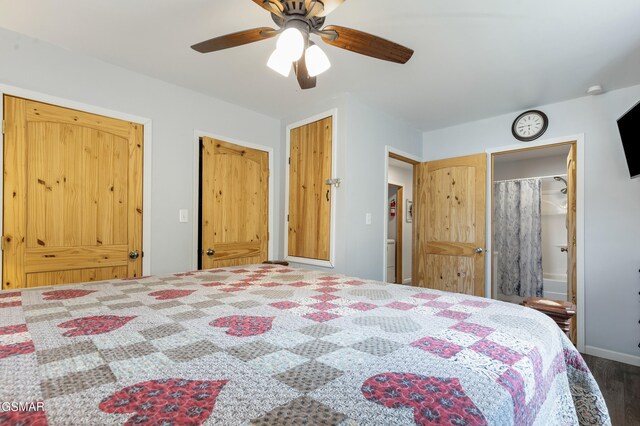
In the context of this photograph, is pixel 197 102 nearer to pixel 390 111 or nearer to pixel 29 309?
pixel 390 111

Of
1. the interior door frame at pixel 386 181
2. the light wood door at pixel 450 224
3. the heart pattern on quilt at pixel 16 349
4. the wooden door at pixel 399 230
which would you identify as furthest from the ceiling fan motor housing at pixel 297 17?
the wooden door at pixel 399 230

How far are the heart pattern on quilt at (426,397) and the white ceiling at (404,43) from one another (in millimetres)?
Result: 1891

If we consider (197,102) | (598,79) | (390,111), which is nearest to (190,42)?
(197,102)

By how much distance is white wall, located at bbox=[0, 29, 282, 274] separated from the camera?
84.5 inches

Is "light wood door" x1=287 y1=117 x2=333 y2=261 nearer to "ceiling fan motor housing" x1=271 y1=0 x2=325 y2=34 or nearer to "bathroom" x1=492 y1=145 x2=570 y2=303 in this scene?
"ceiling fan motor housing" x1=271 y1=0 x2=325 y2=34

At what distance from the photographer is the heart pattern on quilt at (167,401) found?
51 centimetres

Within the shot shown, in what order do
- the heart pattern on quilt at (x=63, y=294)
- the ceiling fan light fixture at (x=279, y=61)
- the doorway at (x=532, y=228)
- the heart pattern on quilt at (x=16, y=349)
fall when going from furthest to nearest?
1. the doorway at (x=532, y=228)
2. the ceiling fan light fixture at (x=279, y=61)
3. the heart pattern on quilt at (x=63, y=294)
4. the heart pattern on quilt at (x=16, y=349)

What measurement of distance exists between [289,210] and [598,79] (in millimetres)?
3085

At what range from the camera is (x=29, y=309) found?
1118 millimetres

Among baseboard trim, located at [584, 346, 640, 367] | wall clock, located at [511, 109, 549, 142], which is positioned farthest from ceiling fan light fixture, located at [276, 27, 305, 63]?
baseboard trim, located at [584, 346, 640, 367]

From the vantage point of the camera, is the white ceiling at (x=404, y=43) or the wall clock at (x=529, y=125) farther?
the wall clock at (x=529, y=125)

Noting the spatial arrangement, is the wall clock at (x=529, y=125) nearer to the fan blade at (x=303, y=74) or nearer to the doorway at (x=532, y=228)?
the doorway at (x=532, y=228)

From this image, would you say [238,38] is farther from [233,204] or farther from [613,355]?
[613,355]

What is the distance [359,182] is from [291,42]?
1834 millimetres
